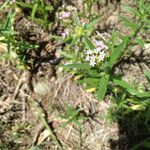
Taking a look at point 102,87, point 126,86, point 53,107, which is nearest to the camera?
point 102,87

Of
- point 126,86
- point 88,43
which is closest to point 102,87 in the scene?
point 126,86

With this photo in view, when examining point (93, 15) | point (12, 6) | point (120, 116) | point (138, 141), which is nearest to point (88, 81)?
point (120, 116)

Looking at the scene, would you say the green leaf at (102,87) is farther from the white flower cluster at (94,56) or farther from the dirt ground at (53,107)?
the dirt ground at (53,107)

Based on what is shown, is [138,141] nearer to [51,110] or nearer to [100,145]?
[100,145]

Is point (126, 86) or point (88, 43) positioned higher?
point (88, 43)

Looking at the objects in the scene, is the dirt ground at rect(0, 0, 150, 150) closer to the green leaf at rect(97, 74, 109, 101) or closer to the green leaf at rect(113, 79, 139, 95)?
the green leaf at rect(113, 79, 139, 95)

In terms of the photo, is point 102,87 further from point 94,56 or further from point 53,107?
point 53,107
